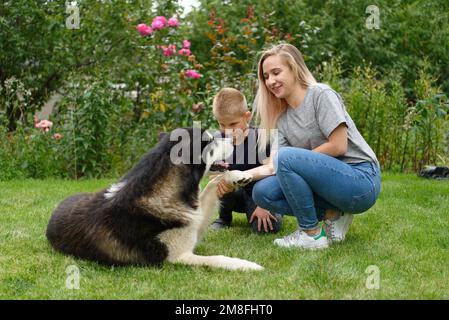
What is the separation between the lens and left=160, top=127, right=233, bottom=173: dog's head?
3564mm

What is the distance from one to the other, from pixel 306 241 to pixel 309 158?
616 millimetres

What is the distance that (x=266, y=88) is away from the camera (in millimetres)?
4156

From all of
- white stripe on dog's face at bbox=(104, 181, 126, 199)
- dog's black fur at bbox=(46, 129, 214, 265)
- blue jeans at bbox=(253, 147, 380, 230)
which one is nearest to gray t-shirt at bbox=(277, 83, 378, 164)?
blue jeans at bbox=(253, 147, 380, 230)

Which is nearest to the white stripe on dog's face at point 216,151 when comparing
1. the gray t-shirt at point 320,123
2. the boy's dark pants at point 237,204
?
the gray t-shirt at point 320,123

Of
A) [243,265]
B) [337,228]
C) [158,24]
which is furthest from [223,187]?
[158,24]

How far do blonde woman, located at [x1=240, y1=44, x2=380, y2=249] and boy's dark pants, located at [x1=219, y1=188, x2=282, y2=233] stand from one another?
0.50m

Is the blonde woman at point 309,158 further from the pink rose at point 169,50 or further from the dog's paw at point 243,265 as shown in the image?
the pink rose at point 169,50

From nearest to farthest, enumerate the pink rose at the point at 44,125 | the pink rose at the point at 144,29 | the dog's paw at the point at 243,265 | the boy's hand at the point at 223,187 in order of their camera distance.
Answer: the dog's paw at the point at 243,265 < the boy's hand at the point at 223,187 < the pink rose at the point at 44,125 < the pink rose at the point at 144,29

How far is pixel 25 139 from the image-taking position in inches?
287

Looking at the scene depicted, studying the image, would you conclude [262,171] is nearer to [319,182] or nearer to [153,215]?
[319,182]

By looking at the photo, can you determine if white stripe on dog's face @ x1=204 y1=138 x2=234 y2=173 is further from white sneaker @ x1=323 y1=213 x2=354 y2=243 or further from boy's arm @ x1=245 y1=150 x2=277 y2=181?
white sneaker @ x1=323 y1=213 x2=354 y2=243

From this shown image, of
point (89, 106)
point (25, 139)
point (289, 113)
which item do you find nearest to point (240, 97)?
point (289, 113)

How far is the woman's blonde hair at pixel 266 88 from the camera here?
3.98m
